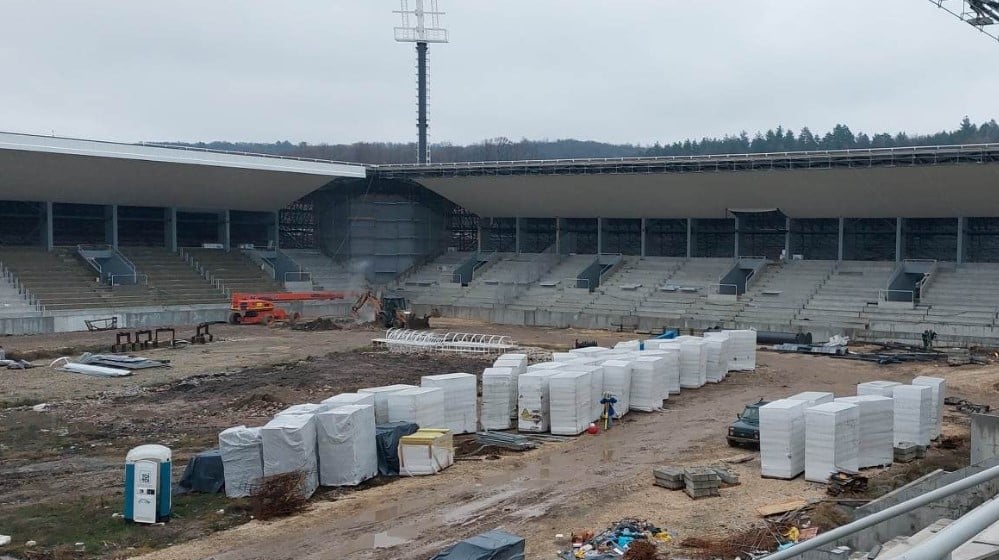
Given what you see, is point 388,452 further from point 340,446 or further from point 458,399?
point 458,399

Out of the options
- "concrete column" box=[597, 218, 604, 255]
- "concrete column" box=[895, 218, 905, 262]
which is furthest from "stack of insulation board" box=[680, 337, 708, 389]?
"concrete column" box=[597, 218, 604, 255]

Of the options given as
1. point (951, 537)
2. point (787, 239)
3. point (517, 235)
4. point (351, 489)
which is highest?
point (517, 235)

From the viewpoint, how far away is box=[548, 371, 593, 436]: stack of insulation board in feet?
66.9

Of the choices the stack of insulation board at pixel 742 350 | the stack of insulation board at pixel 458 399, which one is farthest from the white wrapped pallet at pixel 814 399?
the stack of insulation board at pixel 742 350

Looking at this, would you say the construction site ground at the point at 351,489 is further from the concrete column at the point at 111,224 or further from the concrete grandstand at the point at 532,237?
the concrete column at the point at 111,224

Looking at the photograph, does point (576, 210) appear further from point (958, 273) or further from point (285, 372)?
point (285, 372)

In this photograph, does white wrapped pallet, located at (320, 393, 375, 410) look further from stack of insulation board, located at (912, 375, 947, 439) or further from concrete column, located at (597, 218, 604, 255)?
concrete column, located at (597, 218, 604, 255)

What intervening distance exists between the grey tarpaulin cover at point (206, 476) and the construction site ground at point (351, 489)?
35 cm

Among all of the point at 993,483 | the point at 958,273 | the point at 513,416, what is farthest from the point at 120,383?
the point at 958,273

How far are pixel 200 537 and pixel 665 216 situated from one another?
44.0m

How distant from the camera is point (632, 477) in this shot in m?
17.0

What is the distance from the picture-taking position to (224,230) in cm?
5875

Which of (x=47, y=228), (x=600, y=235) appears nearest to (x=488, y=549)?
(x=47, y=228)

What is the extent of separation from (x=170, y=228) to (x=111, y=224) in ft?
13.0
